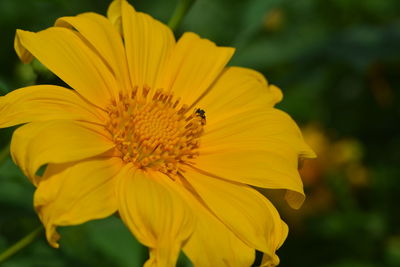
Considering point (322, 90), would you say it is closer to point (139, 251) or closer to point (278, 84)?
point (278, 84)

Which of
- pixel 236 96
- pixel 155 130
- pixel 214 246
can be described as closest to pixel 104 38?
pixel 155 130

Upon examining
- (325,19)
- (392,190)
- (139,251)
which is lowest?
(139,251)

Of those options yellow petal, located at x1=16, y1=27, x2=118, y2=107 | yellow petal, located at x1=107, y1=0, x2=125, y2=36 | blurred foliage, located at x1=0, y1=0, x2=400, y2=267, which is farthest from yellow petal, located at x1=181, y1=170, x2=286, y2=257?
blurred foliage, located at x1=0, y1=0, x2=400, y2=267

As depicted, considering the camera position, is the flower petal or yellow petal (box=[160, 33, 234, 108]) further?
yellow petal (box=[160, 33, 234, 108])

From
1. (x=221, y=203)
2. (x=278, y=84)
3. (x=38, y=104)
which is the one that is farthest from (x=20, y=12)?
(x=221, y=203)

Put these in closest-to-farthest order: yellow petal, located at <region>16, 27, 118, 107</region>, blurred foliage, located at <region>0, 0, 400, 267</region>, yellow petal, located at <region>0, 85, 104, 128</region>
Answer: yellow petal, located at <region>0, 85, 104, 128</region> → yellow petal, located at <region>16, 27, 118, 107</region> → blurred foliage, located at <region>0, 0, 400, 267</region>

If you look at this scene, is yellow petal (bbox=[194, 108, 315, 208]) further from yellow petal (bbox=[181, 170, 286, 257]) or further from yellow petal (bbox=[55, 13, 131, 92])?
yellow petal (bbox=[55, 13, 131, 92])
